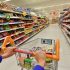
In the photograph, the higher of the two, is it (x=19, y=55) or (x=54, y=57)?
(x=54, y=57)

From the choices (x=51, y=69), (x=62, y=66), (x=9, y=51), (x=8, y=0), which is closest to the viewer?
(x=9, y=51)

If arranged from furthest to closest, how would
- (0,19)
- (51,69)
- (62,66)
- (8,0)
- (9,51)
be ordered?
(8,0), (0,19), (62,66), (51,69), (9,51)

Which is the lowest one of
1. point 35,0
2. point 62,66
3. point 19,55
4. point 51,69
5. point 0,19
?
point 62,66

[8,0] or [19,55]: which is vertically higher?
[8,0]

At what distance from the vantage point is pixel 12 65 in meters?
4.05

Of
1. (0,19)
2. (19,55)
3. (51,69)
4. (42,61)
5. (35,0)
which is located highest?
(35,0)

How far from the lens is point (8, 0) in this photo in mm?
16266

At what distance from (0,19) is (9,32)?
966 millimetres

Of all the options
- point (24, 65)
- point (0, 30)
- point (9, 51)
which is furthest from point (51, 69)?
point (0, 30)

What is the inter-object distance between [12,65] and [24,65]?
2.34 metres

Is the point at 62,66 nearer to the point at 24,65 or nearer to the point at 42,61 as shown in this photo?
the point at 24,65

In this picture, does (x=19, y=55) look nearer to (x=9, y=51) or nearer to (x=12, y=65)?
(x=9, y=51)

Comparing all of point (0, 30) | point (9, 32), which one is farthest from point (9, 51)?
point (9, 32)

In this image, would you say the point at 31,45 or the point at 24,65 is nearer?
the point at 24,65
